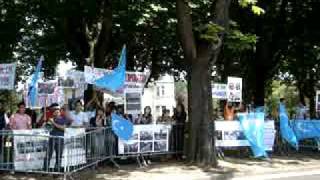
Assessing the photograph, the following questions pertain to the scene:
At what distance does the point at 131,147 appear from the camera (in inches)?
701

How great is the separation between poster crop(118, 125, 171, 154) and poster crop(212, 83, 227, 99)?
2960mm

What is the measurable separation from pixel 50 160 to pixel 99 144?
1.87m

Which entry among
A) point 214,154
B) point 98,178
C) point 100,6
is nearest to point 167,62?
point 100,6

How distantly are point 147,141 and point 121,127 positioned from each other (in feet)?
4.13

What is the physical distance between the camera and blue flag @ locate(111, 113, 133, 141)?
17.1 meters

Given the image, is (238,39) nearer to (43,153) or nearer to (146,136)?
(146,136)

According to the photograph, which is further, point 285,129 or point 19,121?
point 285,129

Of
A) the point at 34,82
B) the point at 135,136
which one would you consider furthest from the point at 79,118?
the point at 34,82

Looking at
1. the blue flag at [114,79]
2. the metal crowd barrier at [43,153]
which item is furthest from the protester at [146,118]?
the metal crowd barrier at [43,153]

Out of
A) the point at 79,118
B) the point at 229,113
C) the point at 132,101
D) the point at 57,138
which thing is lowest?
the point at 57,138

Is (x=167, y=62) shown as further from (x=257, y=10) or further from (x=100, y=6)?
(x=257, y=10)

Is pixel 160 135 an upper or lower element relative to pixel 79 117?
lower

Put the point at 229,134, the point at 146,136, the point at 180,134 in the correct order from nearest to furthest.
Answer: the point at 146,136 < the point at 180,134 < the point at 229,134

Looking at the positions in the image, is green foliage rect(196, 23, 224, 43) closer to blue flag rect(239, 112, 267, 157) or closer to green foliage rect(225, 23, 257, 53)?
green foliage rect(225, 23, 257, 53)
